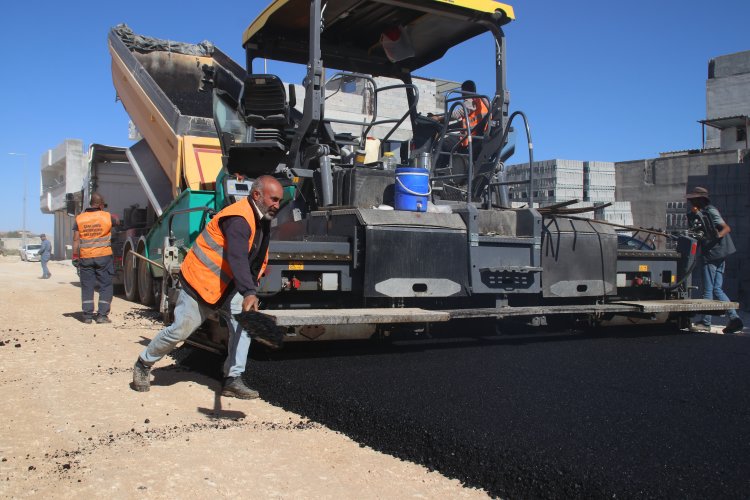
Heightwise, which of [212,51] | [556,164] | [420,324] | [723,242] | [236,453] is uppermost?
[212,51]

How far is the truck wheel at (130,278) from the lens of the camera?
366 inches

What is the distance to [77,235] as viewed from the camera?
24.7ft

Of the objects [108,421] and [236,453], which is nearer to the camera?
[236,453]

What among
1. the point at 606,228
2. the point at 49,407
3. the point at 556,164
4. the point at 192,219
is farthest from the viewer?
the point at 556,164

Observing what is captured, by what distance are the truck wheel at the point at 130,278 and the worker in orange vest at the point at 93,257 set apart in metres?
1.73

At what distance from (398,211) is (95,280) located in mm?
4329

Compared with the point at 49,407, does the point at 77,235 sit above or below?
above

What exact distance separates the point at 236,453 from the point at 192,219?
4.08 metres

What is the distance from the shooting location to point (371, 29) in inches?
221

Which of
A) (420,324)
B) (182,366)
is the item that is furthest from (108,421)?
(420,324)

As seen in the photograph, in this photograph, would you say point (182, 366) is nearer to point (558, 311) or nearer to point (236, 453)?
point (236, 453)

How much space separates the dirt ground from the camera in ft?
8.60

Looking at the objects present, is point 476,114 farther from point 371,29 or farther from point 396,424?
point 396,424

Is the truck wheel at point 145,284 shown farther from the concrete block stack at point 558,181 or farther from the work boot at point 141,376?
the concrete block stack at point 558,181
